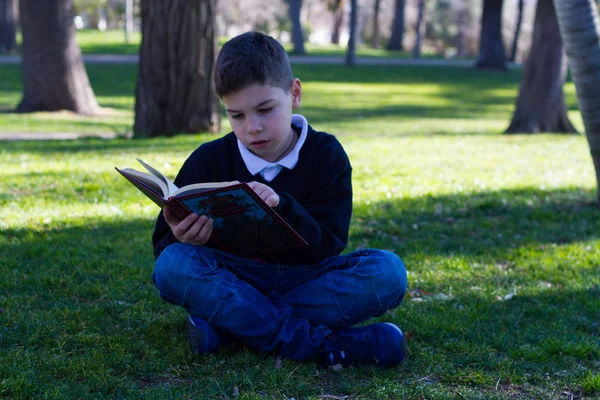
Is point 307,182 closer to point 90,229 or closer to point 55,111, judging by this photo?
point 90,229

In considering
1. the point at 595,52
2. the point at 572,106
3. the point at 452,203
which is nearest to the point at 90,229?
the point at 452,203

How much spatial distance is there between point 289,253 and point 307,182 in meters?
0.33

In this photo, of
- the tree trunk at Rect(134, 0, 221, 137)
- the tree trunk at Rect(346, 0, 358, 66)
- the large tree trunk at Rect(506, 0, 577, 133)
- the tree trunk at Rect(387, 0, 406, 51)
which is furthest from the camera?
the tree trunk at Rect(387, 0, 406, 51)

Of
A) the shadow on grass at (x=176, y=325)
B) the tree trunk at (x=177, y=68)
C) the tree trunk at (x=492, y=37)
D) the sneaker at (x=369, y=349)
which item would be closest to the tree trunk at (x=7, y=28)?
the tree trunk at (x=492, y=37)

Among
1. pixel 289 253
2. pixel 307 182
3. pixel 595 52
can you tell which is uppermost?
pixel 595 52

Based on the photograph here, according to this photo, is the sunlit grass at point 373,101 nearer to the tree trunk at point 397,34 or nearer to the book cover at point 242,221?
the book cover at point 242,221

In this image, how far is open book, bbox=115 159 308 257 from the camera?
9.06 feet

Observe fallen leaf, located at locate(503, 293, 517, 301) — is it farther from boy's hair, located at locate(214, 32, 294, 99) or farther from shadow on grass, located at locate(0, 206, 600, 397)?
boy's hair, located at locate(214, 32, 294, 99)

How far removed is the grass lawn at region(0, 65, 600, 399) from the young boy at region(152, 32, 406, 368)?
133 millimetres

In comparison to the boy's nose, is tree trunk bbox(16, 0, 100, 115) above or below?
below

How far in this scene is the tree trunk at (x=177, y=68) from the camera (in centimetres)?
1001

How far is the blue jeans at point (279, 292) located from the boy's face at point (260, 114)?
54 cm

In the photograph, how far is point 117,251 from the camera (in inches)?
197

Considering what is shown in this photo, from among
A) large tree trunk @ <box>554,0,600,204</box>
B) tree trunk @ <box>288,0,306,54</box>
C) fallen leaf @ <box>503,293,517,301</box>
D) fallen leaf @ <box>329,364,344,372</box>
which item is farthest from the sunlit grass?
tree trunk @ <box>288,0,306,54</box>
